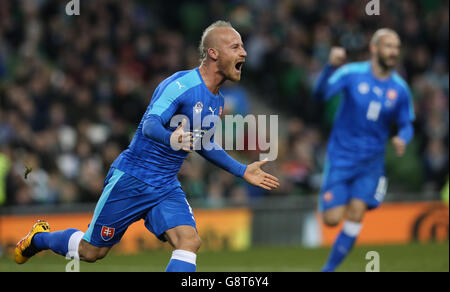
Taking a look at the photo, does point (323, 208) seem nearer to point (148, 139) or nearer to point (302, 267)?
point (302, 267)

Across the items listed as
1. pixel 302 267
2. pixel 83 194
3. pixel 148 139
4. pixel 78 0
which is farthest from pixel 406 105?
pixel 78 0

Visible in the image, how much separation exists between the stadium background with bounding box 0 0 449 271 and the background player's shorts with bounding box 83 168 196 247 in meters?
6.03

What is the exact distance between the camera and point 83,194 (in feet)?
44.5

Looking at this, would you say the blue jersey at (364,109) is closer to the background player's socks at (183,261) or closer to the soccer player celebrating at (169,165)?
the soccer player celebrating at (169,165)

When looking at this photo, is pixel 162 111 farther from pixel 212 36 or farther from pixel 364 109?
pixel 364 109

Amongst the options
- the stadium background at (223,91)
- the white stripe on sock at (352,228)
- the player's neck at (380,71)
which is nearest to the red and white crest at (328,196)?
the white stripe on sock at (352,228)

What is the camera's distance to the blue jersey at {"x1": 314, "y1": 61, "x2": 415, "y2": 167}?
30.8 ft

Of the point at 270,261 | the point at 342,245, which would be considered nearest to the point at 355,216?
the point at 342,245

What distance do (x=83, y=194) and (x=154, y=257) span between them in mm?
2109

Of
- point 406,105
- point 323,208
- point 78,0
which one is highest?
point 78,0

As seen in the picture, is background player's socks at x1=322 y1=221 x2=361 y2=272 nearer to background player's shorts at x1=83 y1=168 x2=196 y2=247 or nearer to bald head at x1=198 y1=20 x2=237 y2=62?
background player's shorts at x1=83 y1=168 x2=196 y2=247

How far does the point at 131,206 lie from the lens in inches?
257

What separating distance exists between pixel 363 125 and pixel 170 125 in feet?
11.9

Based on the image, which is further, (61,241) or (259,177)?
(61,241)
